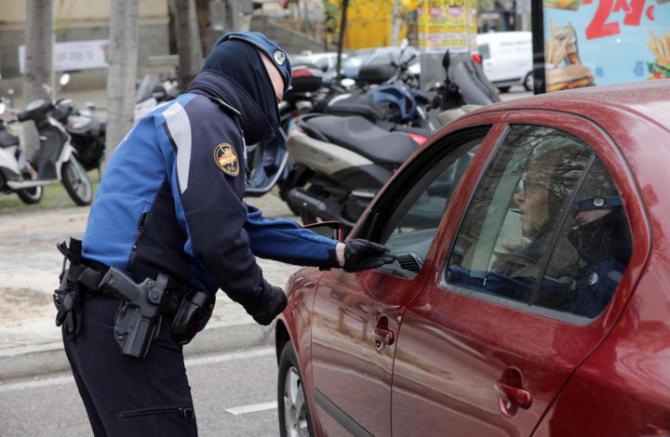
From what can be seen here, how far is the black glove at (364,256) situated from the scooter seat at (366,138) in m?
5.26

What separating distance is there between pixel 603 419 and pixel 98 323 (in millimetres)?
1605

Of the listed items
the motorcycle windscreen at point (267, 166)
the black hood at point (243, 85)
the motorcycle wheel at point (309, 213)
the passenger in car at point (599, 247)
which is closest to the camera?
the passenger in car at point (599, 247)

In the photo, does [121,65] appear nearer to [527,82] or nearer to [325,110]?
[325,110]

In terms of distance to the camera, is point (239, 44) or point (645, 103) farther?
point (239, 44)

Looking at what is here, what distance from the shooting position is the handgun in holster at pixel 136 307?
3.32m

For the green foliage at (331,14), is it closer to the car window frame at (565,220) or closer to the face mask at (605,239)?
the car window frame at (565,220)

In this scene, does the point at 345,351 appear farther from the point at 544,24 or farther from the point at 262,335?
the point at 544,24


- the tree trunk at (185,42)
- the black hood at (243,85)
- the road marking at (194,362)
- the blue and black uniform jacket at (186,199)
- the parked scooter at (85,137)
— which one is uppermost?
the black hood at (243,85)

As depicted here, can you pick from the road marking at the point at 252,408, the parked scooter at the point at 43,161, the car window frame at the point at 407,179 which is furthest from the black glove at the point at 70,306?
the parked scooter at the point at 43,161

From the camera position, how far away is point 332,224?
14.3ft

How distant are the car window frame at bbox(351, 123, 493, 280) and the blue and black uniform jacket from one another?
568 millimetres

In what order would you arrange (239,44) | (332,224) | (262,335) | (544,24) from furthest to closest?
(544,24), (262,335), (332,224), (239,44)

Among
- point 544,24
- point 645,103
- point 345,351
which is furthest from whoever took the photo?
point 544,24

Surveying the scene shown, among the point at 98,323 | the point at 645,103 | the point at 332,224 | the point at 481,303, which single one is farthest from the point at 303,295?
the point at 645,103
